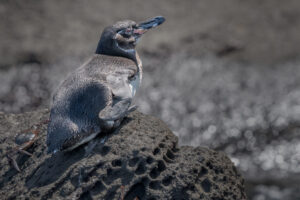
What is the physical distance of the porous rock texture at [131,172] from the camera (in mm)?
3062

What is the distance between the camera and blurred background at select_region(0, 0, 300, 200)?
22.1ft

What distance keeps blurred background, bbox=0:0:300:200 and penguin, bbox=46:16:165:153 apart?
9.92 feet

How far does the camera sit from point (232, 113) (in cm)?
738

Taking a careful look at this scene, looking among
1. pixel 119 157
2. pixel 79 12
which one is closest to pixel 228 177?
pixel 119 157

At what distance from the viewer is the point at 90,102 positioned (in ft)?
11.0

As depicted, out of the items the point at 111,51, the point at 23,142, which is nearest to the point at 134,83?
the point at 111,51

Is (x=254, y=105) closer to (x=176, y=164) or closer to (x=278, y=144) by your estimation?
(x=278, y=144)

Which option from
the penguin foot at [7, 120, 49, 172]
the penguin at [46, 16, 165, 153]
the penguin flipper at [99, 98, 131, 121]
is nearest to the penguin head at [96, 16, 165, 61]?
the penguin at [46, 16, 165, 153]

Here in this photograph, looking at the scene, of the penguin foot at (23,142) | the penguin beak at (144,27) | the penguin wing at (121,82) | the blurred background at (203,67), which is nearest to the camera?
the penguin wing at (121,82)

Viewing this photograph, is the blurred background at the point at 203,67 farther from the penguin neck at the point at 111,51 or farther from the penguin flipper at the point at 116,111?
the penguin flipper at the point at 116,111

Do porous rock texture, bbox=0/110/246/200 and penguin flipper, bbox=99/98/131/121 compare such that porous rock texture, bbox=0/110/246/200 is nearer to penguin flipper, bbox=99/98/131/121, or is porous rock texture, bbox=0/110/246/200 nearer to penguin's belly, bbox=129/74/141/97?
penguin flipper, bbox=99/98/131/121

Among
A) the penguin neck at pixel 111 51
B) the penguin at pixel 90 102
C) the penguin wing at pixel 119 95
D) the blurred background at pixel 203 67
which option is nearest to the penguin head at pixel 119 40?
the penguin neck at pixel 111 51

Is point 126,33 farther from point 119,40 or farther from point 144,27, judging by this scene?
point 144,27

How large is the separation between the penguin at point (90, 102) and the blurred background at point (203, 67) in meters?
3.02
